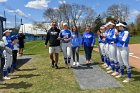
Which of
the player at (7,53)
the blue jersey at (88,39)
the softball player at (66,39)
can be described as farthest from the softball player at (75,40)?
the player at (7,53)

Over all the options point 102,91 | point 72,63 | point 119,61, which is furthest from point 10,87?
point 72,63

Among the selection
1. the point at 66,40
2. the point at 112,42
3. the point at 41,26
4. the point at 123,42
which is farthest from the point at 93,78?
the point at 41,26

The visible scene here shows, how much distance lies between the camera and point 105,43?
13.4 m

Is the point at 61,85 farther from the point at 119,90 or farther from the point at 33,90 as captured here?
the point at 119,90

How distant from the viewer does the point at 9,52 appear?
11.7 m

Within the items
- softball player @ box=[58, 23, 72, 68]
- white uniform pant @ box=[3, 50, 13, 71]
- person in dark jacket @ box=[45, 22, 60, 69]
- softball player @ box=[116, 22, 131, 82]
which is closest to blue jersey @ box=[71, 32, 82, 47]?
softball player @ box=[58, 23, 72, 68]

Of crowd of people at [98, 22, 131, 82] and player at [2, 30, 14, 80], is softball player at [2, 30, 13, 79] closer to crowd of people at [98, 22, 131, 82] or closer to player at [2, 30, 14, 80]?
player at [2, 30, 14, 80]

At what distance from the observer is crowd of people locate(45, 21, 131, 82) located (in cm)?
1039

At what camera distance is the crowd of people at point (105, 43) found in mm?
10391

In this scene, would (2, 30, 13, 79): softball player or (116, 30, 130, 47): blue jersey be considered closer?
(116, 30, 130, 47): blue jersey

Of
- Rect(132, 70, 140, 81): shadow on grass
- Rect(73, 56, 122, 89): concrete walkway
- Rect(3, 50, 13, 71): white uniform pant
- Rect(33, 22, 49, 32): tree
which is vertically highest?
Rect(33, 22, 49, 32): tree

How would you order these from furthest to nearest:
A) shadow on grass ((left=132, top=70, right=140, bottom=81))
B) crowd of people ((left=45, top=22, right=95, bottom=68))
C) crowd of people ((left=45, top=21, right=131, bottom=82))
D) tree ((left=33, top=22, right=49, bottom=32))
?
tree ((left=33, top=22, right=49, bottom=32)) → crowd of people ((left=45, top=22, right=95, bottom=68)) → shadow on grass ((left=132, top=70, right=140, bottom=81)) → crowd of people ((left=45, top=21, right=131, bottom=82))

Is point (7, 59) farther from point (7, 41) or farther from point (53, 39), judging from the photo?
point (53, 39)

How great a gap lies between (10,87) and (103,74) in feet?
11.8
